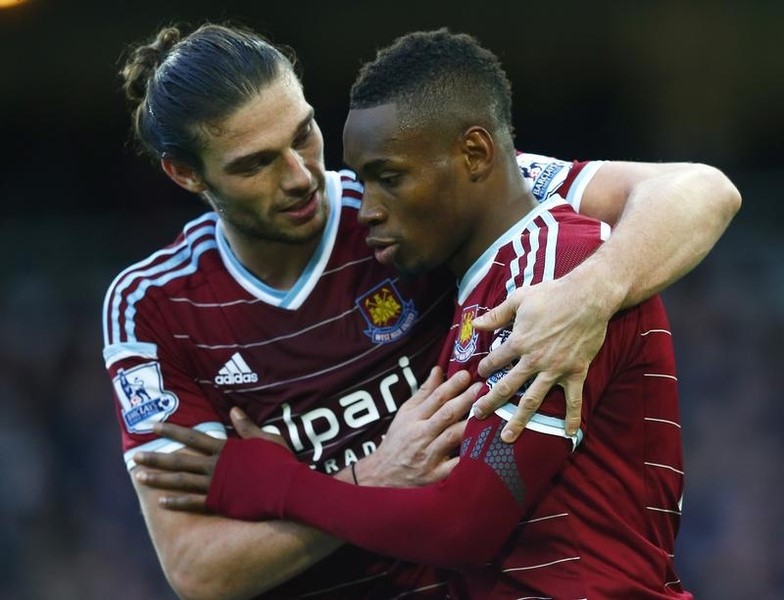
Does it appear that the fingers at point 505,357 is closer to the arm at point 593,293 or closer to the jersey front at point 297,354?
the arm at point 593,293

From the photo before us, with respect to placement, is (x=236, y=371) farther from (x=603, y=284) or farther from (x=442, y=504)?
(x=603, y=284)

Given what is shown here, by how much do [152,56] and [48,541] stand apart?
192 inches

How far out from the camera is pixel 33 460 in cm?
791

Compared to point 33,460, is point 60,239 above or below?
above

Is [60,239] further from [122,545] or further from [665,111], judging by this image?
[665,111]

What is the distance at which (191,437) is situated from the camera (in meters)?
3.29

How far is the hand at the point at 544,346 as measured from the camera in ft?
8.78

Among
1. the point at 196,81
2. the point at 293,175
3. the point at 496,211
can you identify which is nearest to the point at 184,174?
the point at 196,81

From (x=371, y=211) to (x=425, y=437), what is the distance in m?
0.56

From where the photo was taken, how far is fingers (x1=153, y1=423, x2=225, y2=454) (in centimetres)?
328

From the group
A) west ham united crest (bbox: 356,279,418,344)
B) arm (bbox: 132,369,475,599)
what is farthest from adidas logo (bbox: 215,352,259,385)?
west ham united crest (bbox: 356,279,418,344)

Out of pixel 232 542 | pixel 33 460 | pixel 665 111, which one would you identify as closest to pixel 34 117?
pixel 33 460

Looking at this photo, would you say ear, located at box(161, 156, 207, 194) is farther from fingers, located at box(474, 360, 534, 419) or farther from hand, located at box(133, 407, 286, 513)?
fingers, located at box(474, 360, 534, 419)

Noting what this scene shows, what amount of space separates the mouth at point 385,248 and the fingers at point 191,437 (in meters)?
0.68
